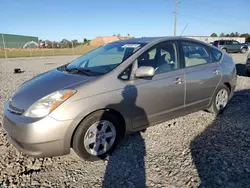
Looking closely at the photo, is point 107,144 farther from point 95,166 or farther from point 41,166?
point 41,166

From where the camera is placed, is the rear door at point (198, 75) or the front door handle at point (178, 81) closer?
the front door handle at point (178, 81)

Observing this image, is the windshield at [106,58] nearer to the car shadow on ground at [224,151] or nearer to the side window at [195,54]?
the side window at [195,54]

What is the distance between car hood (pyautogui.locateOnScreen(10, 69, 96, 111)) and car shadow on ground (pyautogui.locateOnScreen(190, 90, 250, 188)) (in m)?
1.85

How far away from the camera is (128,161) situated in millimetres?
2934

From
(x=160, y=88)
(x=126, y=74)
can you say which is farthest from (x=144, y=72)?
(x=160, y=88)

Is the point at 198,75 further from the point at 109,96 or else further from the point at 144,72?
the point at 109,96

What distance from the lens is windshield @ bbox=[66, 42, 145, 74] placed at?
10.9 ft

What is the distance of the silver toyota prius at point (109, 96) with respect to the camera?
8.61 feet

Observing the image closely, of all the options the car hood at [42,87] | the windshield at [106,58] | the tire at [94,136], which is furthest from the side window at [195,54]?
the car hood at [42,87]

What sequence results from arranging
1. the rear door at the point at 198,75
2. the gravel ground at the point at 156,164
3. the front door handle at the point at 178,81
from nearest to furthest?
the gravel ground at the point at 156,164 < the front door handle at the point at 178,81 < the rear door at the point at 198,75

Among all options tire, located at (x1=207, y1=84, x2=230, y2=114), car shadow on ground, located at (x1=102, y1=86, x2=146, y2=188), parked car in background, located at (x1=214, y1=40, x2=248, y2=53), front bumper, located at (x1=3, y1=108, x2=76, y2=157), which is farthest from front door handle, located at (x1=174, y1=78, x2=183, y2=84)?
parked car in background, located at (x1=214, y1=40, x2=248, y2=53)

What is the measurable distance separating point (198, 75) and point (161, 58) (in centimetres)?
80

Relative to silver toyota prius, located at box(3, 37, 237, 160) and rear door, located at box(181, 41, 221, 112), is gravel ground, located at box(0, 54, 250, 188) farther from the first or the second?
rear door, located at box(181, 41, 221, 112)

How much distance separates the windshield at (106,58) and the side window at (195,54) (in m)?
0.86
